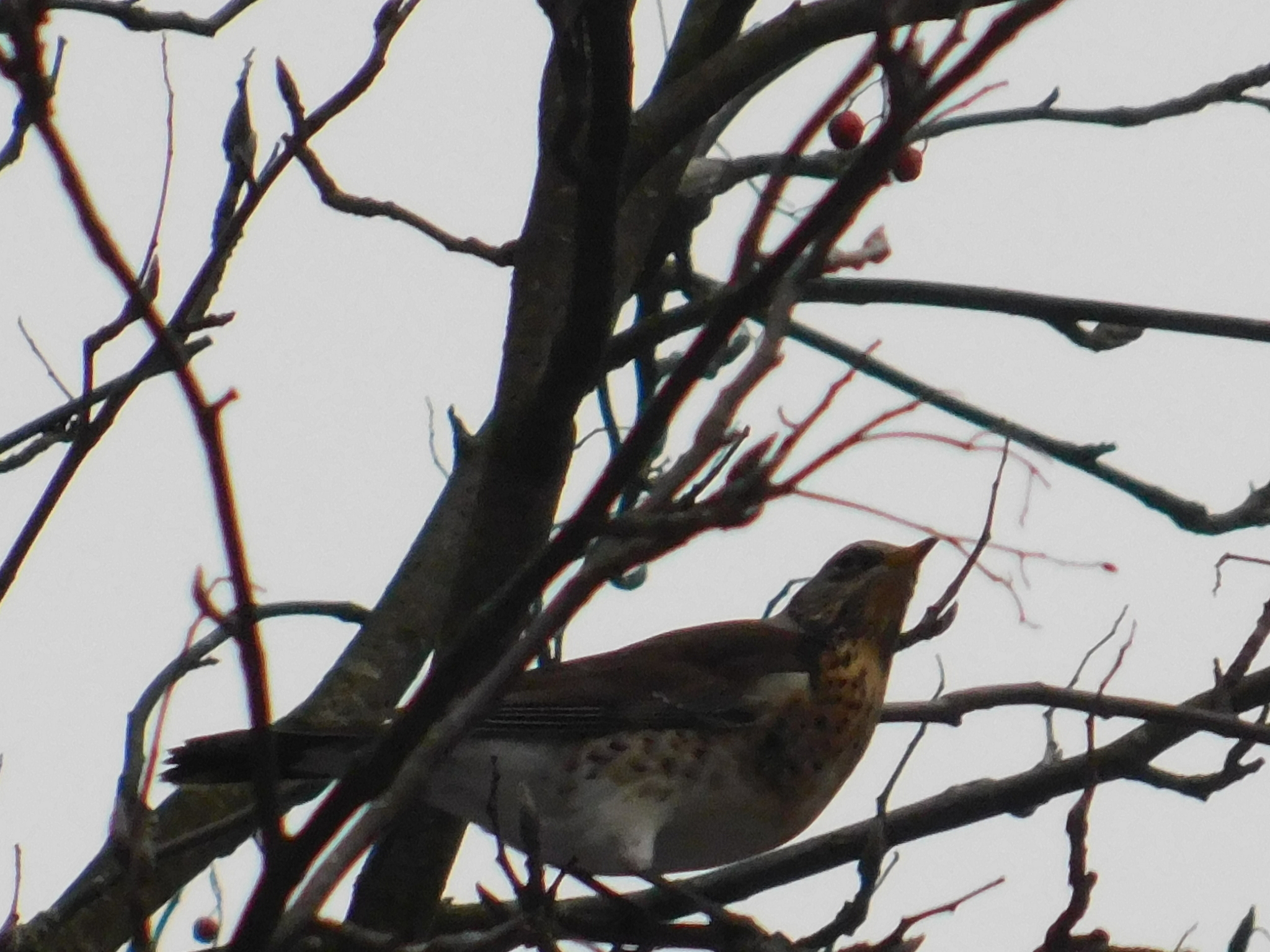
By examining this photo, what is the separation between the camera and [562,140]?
8.13 ft

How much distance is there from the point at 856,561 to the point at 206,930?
2.57 m

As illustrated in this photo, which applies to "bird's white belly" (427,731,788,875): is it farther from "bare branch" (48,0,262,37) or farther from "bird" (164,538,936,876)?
"bare branch" (48,0,262,37)

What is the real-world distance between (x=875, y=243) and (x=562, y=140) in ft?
2.54

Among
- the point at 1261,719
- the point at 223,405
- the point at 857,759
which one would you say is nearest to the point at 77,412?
the point at 223,405

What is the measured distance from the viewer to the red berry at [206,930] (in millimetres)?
4699

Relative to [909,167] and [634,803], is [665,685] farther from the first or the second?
[909,167]

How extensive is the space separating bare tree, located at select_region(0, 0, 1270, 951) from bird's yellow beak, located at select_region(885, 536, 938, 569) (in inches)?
35.8

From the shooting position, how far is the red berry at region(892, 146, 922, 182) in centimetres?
486

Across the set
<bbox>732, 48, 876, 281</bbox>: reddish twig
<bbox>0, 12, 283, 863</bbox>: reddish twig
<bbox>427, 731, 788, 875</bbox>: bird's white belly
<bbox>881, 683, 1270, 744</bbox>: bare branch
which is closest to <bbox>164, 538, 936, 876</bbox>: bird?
<bbox>427, 731, 788, 875</bbox>: bird's white belly

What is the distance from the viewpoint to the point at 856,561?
599 cm

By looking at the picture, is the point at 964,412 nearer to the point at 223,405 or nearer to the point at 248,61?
the point at 248,61

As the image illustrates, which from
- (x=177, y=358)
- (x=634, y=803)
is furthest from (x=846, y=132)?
(x=177, y=358)

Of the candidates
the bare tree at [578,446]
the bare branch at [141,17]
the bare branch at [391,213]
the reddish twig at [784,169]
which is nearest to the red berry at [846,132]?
the bare tree at [578,446]

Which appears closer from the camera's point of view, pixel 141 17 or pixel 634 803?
pixel 141 17
